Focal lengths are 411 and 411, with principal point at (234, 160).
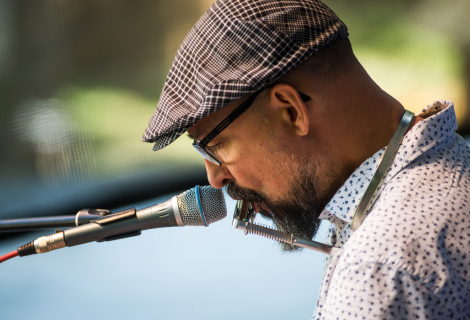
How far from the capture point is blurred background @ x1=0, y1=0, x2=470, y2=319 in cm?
159

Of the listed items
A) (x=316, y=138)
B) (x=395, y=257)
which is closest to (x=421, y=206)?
(x=395, y=257)

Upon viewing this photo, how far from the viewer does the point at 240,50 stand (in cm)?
67

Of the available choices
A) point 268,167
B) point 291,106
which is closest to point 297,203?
point 268,167

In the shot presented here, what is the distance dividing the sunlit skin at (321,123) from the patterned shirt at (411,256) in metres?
0.11

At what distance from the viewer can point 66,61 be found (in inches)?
70.8

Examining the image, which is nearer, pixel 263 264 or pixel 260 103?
pixel 260 103

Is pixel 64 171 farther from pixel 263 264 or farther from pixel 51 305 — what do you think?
pixel 263 264

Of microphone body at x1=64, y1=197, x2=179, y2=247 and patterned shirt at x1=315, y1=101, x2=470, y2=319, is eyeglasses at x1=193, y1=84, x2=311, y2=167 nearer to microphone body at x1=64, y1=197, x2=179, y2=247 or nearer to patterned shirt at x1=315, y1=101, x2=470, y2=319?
microphone body at x1=64, y1=197, x2=179, y2=247

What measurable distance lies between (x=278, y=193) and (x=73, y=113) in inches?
53.3

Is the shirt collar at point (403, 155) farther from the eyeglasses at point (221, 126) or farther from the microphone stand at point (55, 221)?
the microphone stand at point (55, 221)

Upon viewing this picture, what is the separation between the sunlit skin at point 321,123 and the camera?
696mm

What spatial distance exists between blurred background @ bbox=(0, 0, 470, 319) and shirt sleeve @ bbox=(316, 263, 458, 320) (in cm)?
107

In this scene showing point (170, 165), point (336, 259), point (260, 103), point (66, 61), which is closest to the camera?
point (336, 259)

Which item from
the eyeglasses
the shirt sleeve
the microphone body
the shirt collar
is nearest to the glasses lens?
the eyeglasses
